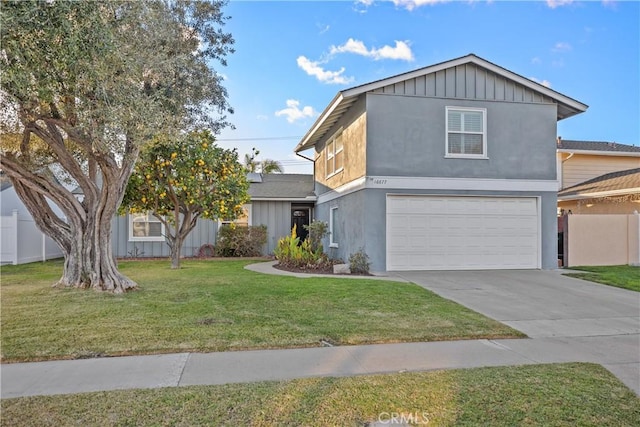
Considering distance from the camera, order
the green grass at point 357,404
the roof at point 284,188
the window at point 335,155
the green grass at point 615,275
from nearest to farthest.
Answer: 1. the green grass at point 357,404
2. the green grass at point 615,275
3. the window at point 335,155
4. the roof at point 284,188

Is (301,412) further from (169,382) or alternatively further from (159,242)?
(159,242)

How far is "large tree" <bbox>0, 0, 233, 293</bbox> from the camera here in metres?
4.90

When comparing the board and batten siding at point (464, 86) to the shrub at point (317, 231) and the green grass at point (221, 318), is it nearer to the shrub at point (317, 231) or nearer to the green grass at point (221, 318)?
the shrub at point (317, 231)

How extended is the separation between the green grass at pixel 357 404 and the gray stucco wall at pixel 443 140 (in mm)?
8476

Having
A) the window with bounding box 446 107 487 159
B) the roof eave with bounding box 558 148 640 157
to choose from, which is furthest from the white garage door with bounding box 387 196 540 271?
the roof eave with bounding box 558 148 640 157

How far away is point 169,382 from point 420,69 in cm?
1076

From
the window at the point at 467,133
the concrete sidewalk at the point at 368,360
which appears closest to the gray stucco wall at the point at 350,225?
the window at the point at 467,133

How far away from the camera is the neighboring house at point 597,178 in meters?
16.0

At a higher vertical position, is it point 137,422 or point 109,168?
point 109,168

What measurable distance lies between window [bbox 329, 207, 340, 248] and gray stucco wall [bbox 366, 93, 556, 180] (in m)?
3.94

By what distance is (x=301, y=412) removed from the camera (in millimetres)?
3369

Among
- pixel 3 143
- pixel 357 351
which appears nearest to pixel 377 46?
pixel 3 143

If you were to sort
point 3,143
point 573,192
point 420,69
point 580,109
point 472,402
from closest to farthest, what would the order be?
1. point 472,402
2. point 3,143
3. point 420,69
4. point 580,109
5. point 573,192

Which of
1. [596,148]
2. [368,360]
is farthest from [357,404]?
[596,148]
